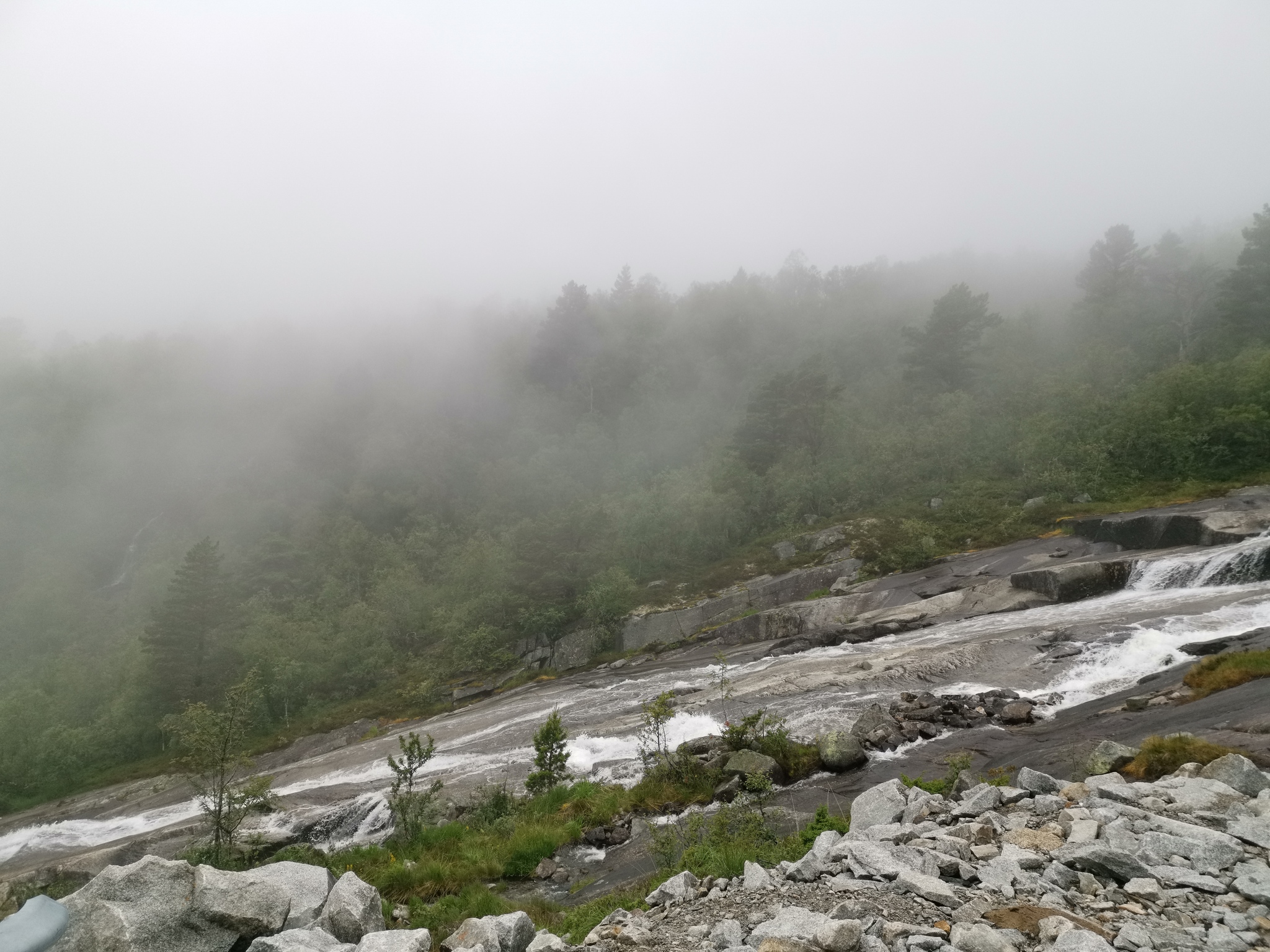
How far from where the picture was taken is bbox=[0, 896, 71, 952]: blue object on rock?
6.98 meters

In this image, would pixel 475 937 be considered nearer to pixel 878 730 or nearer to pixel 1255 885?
pixel 1255 885

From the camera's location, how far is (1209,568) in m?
29.2

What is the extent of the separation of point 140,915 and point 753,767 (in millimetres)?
13068

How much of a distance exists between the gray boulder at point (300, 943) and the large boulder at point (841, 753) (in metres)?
13.0

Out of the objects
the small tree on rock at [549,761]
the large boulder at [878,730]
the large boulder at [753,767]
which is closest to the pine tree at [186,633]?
the small tree on rock at [549,761]

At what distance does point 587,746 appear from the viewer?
993 inches

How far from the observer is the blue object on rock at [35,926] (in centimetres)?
698

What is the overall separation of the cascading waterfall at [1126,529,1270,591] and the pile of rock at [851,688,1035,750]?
15.0 meters

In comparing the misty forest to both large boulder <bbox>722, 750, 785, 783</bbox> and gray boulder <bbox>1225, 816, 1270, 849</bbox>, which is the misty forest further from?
gray boulder <bbox>1225, 816, 1270, 849</bbox>

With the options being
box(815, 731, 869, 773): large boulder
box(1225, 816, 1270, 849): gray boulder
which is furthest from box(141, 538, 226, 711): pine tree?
box(1225, 816, 1270, 849): gray boulder

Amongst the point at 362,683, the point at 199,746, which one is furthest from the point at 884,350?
the point at 199,746

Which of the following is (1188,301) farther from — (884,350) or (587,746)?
(587,746)

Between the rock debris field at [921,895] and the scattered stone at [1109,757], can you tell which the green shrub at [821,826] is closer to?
the rock debris field at [921,895]

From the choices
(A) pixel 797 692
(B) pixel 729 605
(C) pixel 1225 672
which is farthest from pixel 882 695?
(B) pixel 729 605
